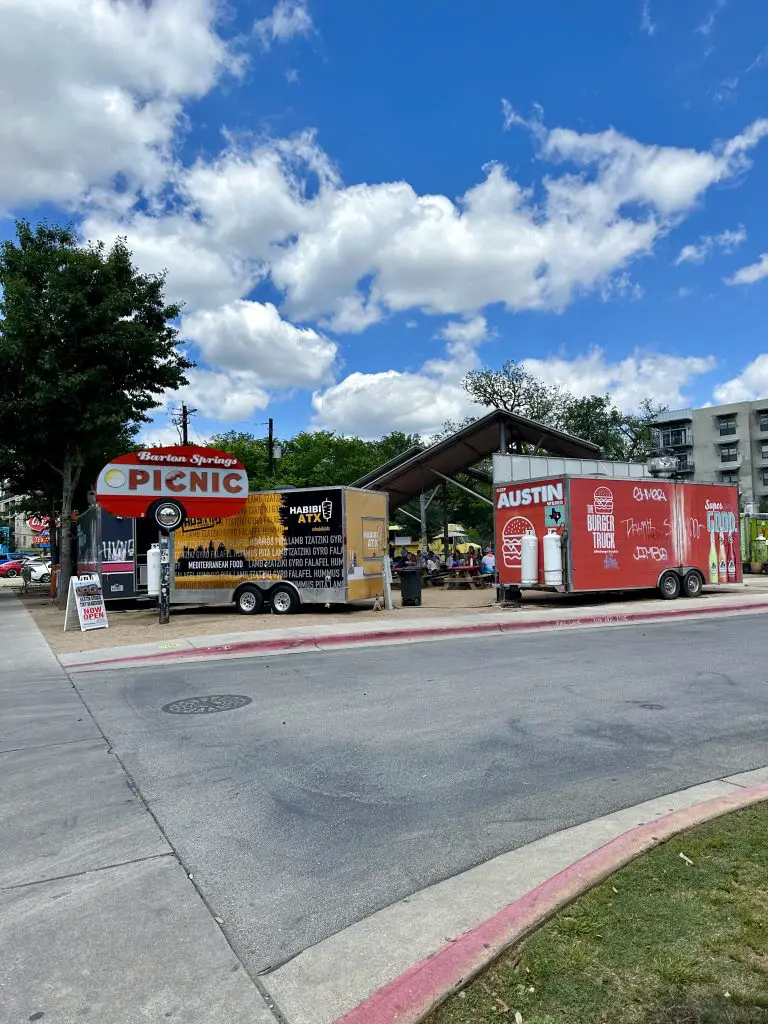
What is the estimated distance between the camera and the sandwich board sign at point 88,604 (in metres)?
15.9

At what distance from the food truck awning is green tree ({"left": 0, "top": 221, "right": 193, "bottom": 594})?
30.3ft

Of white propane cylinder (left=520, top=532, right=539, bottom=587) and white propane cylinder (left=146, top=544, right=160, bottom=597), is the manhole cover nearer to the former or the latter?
white propane cylinder (left=146, top=544, right=160, bottom=597)

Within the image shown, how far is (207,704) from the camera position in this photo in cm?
820

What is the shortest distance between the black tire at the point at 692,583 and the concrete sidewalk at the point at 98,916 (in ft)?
57.5

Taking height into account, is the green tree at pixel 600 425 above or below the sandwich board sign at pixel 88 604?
above

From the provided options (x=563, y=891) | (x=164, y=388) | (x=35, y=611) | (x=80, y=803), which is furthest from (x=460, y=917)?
(x=164, y=388)

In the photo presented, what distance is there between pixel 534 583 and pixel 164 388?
15888 mm

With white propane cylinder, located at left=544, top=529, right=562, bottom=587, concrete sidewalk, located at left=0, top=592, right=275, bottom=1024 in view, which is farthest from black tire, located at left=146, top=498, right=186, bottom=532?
concrete sidewalk, located at left=0, top=592, right=275, bottom=1024

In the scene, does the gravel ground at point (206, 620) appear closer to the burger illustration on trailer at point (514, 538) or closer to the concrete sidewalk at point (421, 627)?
the concrete sidewalk at point (421, 627)

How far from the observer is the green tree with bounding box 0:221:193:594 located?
2330 cm

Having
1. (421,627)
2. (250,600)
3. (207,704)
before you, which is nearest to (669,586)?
(421,627)

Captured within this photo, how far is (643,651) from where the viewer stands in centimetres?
1120

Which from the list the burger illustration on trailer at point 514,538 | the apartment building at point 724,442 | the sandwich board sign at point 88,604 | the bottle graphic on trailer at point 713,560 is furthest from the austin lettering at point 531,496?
the apartment building at point 724,442

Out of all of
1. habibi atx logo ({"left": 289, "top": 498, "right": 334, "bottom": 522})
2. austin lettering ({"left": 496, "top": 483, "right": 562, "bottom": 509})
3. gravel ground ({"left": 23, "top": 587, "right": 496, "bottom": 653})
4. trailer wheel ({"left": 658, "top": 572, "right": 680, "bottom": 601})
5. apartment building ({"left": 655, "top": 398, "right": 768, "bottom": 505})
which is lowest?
gravel ground ({"left": 23, "top": 587, "right": 496, "bottom": 653})
